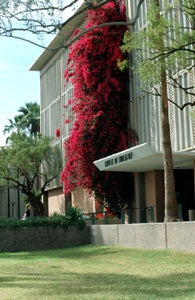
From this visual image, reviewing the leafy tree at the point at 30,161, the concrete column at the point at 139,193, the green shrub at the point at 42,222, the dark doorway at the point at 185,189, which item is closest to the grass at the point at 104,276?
the green shrub at the point at 42,222

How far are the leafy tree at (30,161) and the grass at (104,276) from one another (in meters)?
22.6

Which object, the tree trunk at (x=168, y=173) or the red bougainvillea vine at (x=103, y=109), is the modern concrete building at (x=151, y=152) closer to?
the red bougainvillea vine at (x=103, y=109)

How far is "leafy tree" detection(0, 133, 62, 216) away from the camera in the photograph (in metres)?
39.9

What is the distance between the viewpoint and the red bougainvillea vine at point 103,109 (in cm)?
2841

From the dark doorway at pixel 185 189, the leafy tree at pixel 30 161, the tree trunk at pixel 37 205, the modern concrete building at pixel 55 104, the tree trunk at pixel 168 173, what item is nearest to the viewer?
the tree trunk at pixel 168 173

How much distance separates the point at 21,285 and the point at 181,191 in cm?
1734

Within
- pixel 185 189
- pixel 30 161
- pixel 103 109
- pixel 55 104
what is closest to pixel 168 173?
pixel 185 189

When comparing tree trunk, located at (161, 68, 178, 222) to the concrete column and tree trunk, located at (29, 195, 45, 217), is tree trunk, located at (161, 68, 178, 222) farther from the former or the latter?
tree trunk, located at (29, 195, 45, 217)

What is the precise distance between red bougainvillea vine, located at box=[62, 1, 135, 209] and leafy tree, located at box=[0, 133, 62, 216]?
10.5 meters

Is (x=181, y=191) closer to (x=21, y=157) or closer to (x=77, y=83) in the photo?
(x=77, y=83)

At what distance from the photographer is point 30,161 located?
40844 millimetres

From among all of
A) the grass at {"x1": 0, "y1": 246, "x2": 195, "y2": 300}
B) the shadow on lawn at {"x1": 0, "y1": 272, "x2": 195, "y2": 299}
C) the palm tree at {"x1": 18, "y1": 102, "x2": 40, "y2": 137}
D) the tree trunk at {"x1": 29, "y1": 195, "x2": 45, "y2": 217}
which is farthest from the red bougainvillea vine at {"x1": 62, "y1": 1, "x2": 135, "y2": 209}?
the palm tree at {"x1": 18, "y1": 102, "x2": 40, "y2": 137}

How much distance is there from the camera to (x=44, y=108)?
45.3 m

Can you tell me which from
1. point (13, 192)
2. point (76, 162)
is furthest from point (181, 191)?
point (13, 192)
